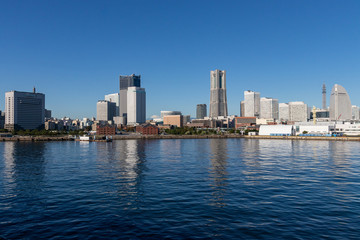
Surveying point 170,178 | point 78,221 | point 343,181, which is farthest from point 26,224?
point 343,181

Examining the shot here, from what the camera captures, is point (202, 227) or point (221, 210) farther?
point (221, 210)

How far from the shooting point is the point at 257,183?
4172cm

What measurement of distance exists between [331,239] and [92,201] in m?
24.4

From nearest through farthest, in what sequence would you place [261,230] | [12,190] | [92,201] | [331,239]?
[331,239] → [261,230] → [92,201] → [12,190]

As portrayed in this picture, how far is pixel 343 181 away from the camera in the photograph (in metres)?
43.5

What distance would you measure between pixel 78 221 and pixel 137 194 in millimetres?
10687

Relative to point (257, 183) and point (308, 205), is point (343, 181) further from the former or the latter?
point (308, 205)

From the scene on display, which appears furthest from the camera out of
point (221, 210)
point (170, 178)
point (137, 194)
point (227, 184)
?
point (170, 178)

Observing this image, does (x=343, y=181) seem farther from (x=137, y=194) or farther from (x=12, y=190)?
(x=12, y=190)


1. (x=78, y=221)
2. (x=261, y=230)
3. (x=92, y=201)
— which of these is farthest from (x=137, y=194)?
(x=261, y=230)

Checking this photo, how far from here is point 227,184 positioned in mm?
41250

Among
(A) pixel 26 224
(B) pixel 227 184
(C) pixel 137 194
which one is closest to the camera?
(A) pixel 26 224

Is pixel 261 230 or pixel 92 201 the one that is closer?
pixel 261 230

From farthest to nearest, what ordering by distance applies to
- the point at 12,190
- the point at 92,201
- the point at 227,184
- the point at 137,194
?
the point at 227,184 < the point at 12,190 < the point at 137,194 < the point at 92,201
